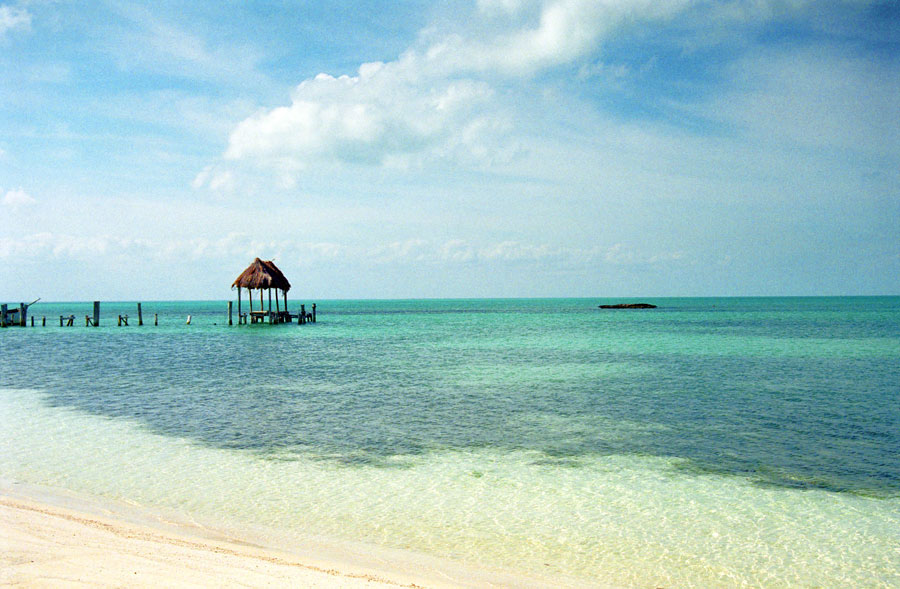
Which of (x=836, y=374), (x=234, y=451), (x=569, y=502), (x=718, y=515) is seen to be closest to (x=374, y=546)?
(x=569, y=502)

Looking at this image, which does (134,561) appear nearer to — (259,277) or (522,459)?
(522,459)

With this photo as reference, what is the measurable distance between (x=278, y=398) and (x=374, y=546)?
36.1ft

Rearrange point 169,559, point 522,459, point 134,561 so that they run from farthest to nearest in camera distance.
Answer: point 522,459, point 169,559, point 134,561

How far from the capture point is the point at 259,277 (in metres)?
48.2

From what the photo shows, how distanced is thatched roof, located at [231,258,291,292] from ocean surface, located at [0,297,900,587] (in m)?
24.7

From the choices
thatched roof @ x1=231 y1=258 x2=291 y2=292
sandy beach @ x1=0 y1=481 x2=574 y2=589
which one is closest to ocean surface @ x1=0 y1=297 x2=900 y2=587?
sandy beach @ x1=0 y1=481 x2=574 y2=589

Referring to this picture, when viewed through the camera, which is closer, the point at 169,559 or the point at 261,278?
the point at 169,559

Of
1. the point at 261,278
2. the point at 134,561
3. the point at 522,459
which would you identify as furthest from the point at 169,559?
the point at 261,278

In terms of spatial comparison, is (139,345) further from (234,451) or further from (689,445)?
(689,445)

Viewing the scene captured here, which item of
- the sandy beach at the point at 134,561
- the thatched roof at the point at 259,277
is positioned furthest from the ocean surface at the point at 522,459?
the thatched roof at the point at 259,277

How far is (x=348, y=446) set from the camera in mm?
11727

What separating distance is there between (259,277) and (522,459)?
41222mm

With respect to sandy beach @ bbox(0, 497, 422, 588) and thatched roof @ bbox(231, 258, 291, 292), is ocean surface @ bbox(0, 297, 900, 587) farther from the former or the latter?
thatched roof @ bbox(231, 258, 291, 292)

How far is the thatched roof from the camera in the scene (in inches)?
1893
